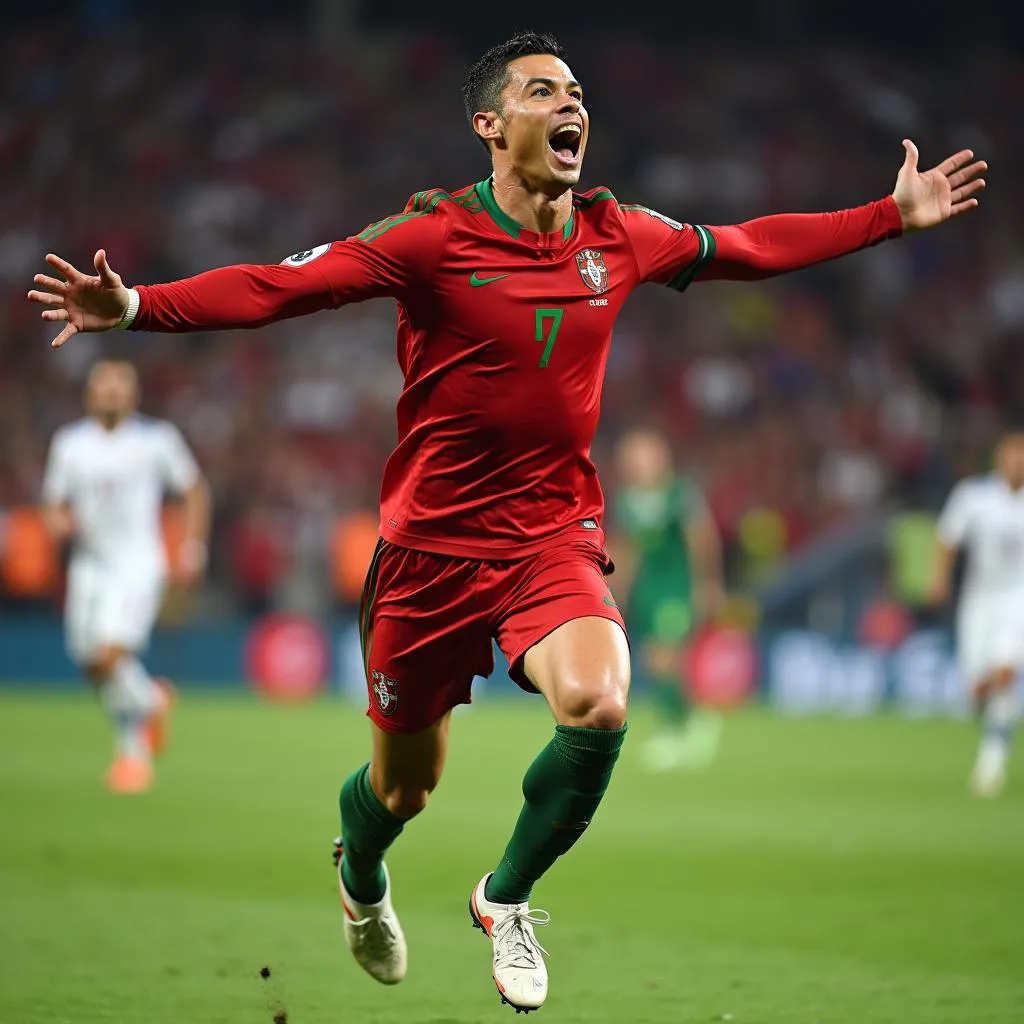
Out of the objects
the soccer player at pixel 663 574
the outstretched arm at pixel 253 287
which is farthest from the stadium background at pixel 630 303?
the outstretched arm at pixel 253 287

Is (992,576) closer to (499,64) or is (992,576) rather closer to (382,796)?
(382,796)

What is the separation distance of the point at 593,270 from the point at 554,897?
3.51 m

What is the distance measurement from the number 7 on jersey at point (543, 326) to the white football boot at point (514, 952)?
1545mm

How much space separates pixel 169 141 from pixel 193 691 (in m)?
8.70

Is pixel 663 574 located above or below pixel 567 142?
below

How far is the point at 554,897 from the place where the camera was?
305 inches

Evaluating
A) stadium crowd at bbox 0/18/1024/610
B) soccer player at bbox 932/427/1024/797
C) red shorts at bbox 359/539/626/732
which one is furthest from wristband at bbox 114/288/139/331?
stadium crowd at bbox 0/18/1024/610

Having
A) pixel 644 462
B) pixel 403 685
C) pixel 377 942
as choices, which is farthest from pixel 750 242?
pixel 644 462

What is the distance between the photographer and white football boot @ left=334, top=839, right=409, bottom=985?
5699 mm

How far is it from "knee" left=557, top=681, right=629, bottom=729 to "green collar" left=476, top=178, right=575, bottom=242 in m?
1.35

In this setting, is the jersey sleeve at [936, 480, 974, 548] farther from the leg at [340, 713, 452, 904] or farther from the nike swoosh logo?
the nike swoosh logo

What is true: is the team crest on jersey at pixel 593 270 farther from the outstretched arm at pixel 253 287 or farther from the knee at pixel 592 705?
the knee at pixel 592 705

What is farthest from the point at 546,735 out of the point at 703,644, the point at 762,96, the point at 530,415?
the point at 762,96

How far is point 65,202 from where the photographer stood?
24.2 m
